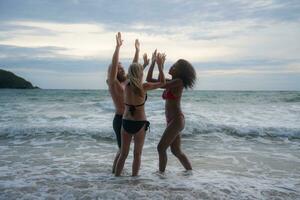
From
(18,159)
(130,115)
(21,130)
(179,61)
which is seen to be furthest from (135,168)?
(21,130)

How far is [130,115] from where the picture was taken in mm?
5555

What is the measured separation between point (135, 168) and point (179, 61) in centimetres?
198

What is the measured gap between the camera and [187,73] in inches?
230

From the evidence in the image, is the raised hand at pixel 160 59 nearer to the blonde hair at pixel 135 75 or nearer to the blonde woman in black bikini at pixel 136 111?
the blonde woman in black bikini at pixel 136 111

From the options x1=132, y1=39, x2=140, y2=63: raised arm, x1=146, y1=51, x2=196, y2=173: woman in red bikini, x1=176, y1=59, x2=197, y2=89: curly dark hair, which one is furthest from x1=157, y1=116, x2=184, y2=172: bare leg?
x1=132, y1=39, x2=140, y2=63: raised arm

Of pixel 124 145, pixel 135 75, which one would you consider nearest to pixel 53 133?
pixel 124 145

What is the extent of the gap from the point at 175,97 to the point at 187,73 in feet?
1.59

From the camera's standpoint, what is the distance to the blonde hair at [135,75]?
17.1ft

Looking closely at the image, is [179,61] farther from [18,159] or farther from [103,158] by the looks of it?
[18,159]

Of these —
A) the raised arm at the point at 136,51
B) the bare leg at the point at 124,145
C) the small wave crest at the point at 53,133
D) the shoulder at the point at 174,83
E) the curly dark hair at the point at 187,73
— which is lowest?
the small wave crest at the point at 53,133

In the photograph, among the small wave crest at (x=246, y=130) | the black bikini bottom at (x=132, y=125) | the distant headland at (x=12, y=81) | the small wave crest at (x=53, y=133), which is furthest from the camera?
the distant headland at (x=12, y=81)

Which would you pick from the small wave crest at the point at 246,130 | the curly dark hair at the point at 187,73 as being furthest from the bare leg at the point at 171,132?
the small wave crest at the point at 246,130

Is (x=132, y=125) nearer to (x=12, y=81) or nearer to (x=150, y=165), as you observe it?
(x=150, y=165)

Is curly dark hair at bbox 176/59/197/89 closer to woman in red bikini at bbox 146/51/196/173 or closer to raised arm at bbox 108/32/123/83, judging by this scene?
woman in red bikini at bbox 146/51/196/173
